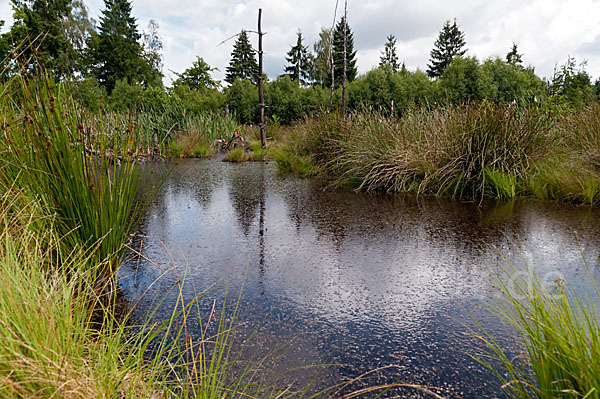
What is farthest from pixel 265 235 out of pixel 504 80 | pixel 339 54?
pixel 339 54

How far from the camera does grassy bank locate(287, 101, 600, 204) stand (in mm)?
4984

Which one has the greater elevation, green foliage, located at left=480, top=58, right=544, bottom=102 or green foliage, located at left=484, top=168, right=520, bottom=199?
green foliage, located at left=480, top=58, right=544, bottom=102

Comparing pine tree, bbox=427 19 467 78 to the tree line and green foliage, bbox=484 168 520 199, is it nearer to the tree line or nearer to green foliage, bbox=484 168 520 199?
the tree line

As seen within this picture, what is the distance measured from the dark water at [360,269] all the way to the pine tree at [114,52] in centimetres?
3637

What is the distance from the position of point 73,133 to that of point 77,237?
56 centimetres

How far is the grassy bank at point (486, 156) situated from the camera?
16.4 ft

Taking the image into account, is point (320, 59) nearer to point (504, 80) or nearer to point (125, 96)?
point (504, 80)

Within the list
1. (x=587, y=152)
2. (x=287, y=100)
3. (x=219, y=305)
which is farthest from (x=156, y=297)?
(x=287, y=100)

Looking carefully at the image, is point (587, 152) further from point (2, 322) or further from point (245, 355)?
point (2, 322)

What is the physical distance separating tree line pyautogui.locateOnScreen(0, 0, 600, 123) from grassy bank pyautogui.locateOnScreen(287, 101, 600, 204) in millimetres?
1078

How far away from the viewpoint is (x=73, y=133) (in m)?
2.18

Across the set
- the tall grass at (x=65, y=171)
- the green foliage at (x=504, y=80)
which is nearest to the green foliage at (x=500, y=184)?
the tall grass at (x=65, y=171)

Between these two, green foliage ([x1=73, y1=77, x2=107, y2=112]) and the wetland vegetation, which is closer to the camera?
the wetland vegetation

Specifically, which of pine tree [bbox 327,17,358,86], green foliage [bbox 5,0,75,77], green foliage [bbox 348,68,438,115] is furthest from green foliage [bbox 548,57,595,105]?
green foliage [bbox 5,0,75,77]
